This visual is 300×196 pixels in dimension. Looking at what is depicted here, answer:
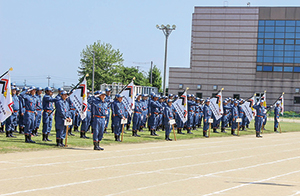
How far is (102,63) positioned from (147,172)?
256 ft

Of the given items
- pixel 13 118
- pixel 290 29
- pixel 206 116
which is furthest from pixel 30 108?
pixel 290 29

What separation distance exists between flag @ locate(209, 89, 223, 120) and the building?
4457 cm

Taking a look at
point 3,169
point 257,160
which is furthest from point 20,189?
point 257,160

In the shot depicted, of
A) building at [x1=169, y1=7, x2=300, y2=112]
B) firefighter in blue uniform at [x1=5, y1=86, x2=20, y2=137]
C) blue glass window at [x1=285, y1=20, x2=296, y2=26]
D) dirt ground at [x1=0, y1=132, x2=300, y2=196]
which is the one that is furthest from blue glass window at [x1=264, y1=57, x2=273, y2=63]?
firefighter in blue uniform at [x1=5, y1=86, x2=20, y2=137]

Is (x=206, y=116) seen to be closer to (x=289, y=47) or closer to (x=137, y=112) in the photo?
(x=137, y=112)

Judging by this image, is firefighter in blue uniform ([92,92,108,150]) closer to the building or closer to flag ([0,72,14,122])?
flag ([0,72,14,122])

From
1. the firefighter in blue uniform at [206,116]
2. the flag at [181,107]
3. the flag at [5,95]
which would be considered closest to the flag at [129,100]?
the flag at [181,107]

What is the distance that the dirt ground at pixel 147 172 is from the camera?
9102 mm

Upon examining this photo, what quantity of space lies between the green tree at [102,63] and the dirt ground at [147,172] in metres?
68.9

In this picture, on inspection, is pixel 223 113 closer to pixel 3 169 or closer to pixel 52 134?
pixel 52 134

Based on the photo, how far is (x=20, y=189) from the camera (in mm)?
8750

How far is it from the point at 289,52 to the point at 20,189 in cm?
6493

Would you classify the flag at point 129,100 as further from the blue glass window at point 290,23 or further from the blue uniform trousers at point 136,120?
the blue glass window at point 290,23

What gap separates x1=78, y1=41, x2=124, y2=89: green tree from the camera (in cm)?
8519
